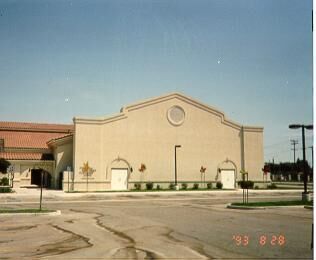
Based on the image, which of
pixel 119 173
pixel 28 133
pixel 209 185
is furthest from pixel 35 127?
pixel 209 185

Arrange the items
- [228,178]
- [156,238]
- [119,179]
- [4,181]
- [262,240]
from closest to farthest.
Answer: [262,240] → [156,238] → [4,181] → [119,179] → [228,178]

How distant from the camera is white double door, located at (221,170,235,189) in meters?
51.2

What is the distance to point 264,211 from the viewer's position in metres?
21.0

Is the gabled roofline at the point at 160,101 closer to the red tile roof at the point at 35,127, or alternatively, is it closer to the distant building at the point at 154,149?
the distant building at the point at 154,149

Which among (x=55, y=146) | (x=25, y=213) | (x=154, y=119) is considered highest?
(x=154, y=119)

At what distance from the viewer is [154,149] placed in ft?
156

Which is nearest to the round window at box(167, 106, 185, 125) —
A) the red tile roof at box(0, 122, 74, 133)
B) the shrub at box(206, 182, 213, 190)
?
the shrub at box(206, 182, 213, 190)

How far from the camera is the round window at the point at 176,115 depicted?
48.8 meters

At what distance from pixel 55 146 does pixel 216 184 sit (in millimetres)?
19426

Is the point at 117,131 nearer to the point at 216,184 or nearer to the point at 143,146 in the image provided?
the point at 143,146

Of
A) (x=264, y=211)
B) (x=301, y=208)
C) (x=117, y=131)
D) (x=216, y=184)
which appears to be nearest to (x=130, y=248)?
(x=264, y=211)

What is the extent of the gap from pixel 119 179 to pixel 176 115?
9964 mm

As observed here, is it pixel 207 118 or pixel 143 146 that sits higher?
pixel 207 118

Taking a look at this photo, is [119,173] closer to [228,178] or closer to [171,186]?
[171,186]
